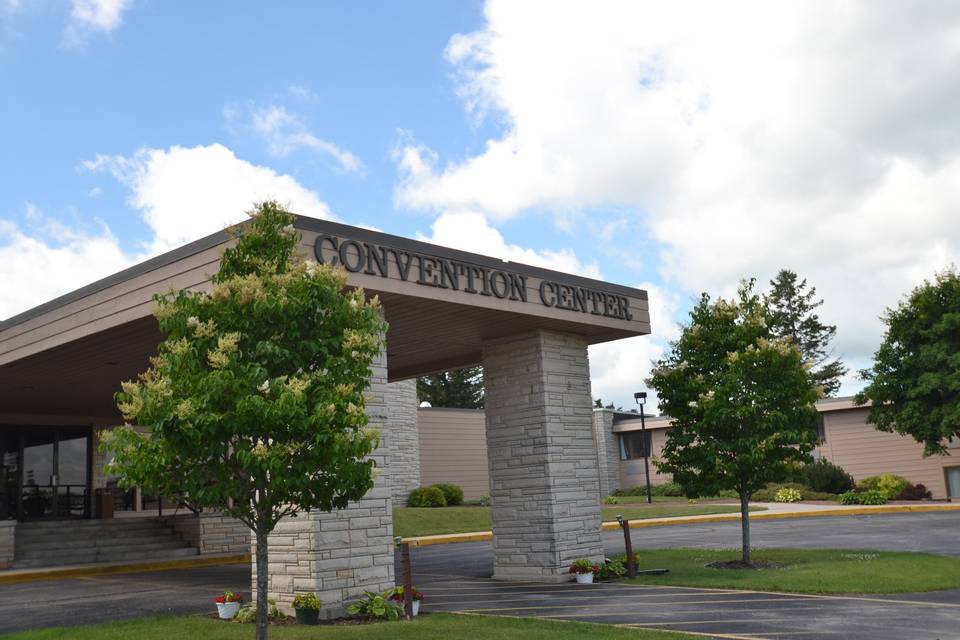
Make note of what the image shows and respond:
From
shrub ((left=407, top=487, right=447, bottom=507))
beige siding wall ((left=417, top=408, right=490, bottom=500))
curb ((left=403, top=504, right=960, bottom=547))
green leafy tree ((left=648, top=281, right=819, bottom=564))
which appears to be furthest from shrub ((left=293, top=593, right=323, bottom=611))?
beige siding wall ((left=417, top=408, right=490, bottom=500))

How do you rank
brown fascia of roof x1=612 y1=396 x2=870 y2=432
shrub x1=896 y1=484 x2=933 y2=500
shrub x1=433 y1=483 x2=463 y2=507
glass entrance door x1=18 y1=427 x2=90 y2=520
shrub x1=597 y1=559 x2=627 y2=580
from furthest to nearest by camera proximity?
brown fascia of roof x1=612 y1=396 x2=870 y2=432 → shrub x1=433 y1=483 x2=463 y2=507 → shrub x1=896 y1=484 x2=933 y2=500 → glass entrance door x1=18 y1=427 x2=90 y2=520 → shrub x1=597 y1=559 x2=627 y2=580

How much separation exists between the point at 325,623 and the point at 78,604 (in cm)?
544

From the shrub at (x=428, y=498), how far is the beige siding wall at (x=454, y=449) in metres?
3.19

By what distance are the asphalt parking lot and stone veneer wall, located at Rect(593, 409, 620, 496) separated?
27.4 meters

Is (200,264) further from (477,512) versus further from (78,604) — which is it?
(477,512)

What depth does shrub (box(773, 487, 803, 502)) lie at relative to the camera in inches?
1486

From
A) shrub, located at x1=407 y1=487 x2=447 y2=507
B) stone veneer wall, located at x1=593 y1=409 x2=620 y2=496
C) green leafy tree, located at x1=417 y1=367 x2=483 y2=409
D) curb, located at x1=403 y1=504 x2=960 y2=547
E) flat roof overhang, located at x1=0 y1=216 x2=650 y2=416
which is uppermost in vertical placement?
green leafy tree, located at x1=417 y1=367 x2=483 y2=409

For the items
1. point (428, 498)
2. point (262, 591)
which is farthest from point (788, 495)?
point (262, 591)

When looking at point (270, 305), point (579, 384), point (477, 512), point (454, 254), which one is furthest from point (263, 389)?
point (477, 512)

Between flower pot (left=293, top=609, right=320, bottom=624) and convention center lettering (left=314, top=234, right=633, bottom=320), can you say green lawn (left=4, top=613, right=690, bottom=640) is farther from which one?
convention center lettering (left=314, top=234, right=633, bottom=320)

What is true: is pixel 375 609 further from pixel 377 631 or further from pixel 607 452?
pixel 607 452

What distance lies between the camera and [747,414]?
17391mm

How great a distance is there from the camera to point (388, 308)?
1477 cm

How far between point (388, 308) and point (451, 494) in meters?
25.9
